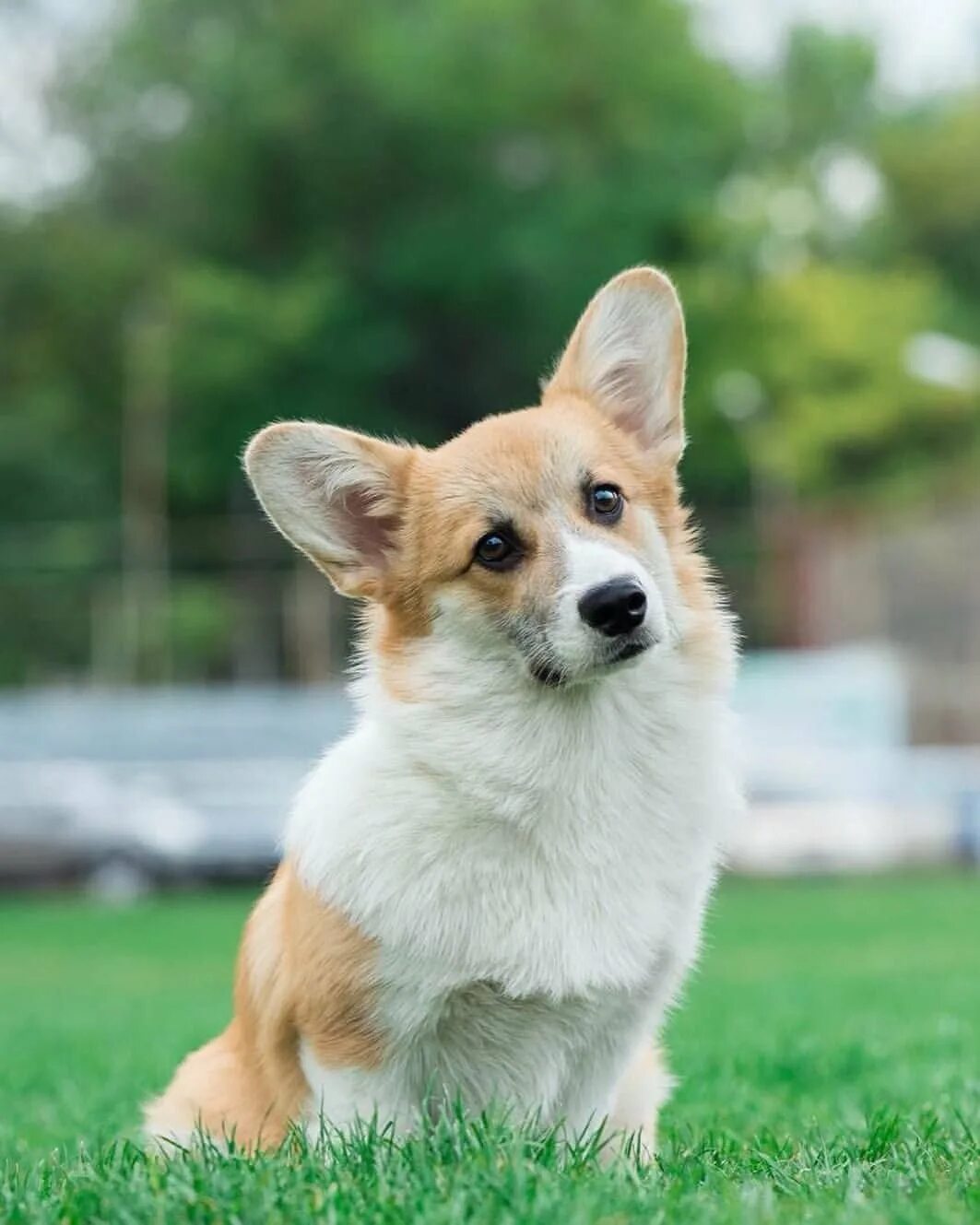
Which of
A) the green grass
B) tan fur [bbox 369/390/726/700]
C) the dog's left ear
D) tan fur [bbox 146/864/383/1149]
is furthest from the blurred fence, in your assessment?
tan fur [bbox 146/864/383/1149]

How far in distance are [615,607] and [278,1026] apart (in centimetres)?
107

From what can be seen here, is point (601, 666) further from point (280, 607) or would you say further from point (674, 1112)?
point (280, 607)

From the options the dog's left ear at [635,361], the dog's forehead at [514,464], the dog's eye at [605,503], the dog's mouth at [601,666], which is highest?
the dog's left ear at [635,361]

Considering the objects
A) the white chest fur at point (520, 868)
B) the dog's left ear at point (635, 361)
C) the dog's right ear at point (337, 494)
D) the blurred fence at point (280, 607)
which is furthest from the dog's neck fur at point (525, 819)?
the blurred fence at point (280, 607)

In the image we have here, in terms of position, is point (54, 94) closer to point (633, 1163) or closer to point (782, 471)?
point (782, 471)

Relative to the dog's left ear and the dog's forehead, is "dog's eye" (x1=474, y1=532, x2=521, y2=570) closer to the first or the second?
the dog's forehead

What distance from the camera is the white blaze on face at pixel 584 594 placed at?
317 cm

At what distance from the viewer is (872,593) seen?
19828mm

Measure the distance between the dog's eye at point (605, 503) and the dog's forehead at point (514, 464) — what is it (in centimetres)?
5

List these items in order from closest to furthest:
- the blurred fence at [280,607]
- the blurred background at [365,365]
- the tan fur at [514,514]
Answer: the tan fur at [514,514] → the blurred background at [365,365] → the blurred fence at [280,607]

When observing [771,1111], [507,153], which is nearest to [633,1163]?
[771,1111]

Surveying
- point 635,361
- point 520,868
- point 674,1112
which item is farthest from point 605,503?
point 674,1112

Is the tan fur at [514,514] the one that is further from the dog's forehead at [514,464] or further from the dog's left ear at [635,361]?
the dog's left ear at [635,361]

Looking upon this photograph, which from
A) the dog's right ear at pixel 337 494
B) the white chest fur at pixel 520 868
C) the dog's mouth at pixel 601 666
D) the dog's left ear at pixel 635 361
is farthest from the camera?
the dog's left ear at pixel 635 361
